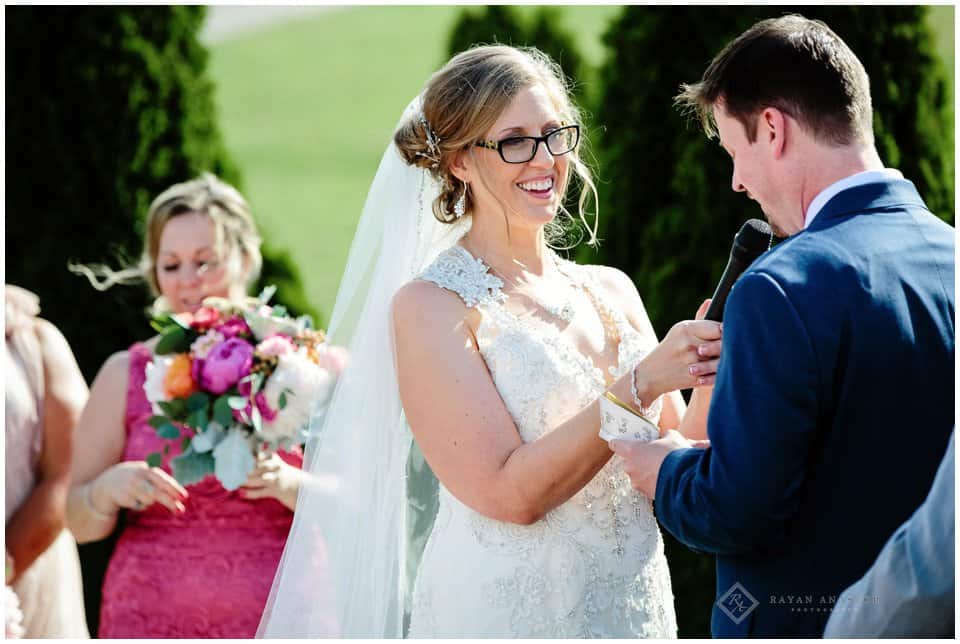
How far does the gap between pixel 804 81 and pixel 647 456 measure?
0.92m

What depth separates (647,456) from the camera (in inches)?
109

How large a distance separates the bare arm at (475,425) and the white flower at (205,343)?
1.20 metres

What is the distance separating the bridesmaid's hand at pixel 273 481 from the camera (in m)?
4.19

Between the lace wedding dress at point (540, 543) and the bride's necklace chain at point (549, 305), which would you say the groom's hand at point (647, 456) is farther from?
the bride's necklace chain at point (549, 305)

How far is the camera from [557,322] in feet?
10.8

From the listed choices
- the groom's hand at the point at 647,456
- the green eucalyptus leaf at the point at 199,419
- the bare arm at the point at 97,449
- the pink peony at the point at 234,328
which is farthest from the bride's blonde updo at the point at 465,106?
the bare arm at the point at 97,449

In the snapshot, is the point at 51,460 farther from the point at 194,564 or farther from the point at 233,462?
the point at 233,462

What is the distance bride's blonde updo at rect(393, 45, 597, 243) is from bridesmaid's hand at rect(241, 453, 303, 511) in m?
1.30

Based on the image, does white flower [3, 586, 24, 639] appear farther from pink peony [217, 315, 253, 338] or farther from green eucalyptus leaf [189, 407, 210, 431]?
pink peony [217, 315, 253, 338]

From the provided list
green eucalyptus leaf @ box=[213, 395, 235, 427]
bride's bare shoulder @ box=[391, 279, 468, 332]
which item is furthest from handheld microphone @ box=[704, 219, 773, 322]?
green eucalyptus leaf @ box=[213, 395, 235, 427]

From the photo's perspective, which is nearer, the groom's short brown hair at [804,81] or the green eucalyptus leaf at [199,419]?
the groom's short brown hair at [804,81]

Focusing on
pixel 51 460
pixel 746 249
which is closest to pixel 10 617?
pixel 51 460

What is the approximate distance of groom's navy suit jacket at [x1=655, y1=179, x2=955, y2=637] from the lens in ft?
7.83

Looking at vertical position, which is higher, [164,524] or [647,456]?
[647,456]
